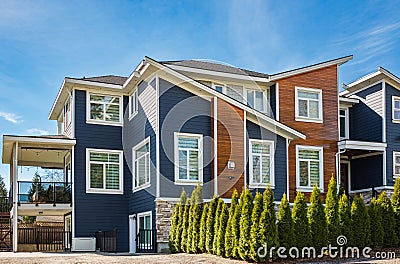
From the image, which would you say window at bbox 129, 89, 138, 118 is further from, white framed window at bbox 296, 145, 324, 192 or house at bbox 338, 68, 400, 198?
house at bbox 338, 68, 400, 198

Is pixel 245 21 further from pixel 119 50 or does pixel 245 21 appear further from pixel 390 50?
pixel 390 50

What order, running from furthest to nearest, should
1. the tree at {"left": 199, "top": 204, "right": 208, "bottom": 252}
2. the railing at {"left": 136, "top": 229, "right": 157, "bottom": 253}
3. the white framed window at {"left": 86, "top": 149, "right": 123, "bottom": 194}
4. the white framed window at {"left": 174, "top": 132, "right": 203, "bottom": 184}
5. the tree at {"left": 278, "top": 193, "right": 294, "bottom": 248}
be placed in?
the white framed window at {"left": 86, "top": 149, "right": 123, "bottom": 194} → the white framed window at {"left": 174, "top": 132, "right": 203, "bottom": 184} → the railing at {"left": 136, "top": 229, "right": 157, "bottom": 253} → the tree at {"left": 199, "top": 204, "right": 208, "bottom": 252} → the tree at {"left": 278, "top": 193, "right": 294, "bottom": 248}

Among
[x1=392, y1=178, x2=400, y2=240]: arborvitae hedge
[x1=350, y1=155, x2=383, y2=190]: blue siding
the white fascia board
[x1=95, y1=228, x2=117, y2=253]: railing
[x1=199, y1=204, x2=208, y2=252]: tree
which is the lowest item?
[x1=95, y1=228, x2=117, y2=253]: railing

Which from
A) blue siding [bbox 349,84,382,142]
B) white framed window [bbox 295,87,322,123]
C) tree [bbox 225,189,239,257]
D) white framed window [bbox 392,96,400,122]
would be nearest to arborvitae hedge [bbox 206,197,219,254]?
tree [bbox 225,189,239,257]

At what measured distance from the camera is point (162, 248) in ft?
59.8

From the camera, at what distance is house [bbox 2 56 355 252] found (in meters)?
19.2

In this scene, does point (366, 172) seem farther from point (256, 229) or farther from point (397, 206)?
point (256, 229)

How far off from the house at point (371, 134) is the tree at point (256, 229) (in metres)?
11.0

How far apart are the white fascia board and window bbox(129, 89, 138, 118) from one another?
9.72 feet

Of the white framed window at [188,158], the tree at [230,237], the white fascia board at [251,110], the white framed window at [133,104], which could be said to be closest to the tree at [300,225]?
the tree at [230,237]

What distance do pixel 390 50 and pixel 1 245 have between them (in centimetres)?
1688

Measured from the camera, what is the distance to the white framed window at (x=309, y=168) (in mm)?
21750

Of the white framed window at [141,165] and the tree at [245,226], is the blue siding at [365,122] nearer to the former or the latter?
the white framed window at [141,165]

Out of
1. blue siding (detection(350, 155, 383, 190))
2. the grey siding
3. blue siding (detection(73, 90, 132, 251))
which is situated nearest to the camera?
the grey siding
